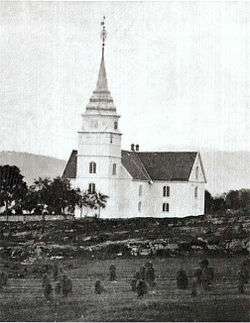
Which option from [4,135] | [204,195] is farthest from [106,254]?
[204,195]

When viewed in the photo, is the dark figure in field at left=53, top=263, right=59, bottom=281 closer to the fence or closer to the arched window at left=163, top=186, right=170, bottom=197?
the fence

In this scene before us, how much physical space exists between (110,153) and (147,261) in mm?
7661

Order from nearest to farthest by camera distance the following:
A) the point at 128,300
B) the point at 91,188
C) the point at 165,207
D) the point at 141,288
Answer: the point at 128,300 < the point at 141,288 < the point at 165,207 < the point at 91,188

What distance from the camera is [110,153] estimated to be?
18.9 meters

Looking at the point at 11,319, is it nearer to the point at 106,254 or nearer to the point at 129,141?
the point at 106,254

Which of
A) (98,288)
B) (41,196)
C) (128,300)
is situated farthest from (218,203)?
(128,300)

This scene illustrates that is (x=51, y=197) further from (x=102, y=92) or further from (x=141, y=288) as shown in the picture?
(x=141, y=288)

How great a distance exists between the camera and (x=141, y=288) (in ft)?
35.7

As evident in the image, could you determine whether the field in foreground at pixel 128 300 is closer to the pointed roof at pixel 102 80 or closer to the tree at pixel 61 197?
the pointed roof at pixel 102 80

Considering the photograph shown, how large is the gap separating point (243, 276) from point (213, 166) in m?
3.44

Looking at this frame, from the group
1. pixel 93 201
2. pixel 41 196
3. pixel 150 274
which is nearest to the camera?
pixel 150 274

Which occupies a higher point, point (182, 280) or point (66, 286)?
point (182, 280)

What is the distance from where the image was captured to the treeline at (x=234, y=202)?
527 inches

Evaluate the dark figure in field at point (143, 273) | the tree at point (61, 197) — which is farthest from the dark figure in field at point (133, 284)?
the tree at point (61, 197)
